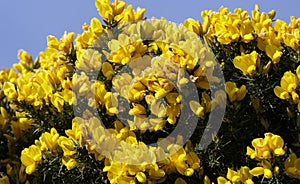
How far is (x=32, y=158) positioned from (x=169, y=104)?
31.9 inches

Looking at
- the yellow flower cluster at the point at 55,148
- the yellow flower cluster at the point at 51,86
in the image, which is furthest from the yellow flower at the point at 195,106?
the yellow flower cluster at the point at 51,86

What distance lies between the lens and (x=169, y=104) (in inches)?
113

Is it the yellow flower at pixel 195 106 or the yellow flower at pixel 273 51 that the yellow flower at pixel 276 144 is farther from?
the yellow flower at pixel 273 51

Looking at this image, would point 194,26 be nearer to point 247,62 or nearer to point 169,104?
point 247,62

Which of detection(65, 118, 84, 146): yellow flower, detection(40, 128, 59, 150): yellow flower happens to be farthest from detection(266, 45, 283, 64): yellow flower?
detection(40, 128, 59, 150): yellow flower

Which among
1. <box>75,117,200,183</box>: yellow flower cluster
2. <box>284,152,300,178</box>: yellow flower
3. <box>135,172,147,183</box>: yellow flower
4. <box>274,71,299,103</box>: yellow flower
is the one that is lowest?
<box>284,152,300,178</box>: yellow flower

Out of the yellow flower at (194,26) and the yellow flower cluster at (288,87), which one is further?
the yellow flower at (194,26)

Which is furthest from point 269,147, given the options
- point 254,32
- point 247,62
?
point 254,32

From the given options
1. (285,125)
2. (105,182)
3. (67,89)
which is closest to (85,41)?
(67,89)

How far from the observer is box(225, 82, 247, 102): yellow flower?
2.89 m

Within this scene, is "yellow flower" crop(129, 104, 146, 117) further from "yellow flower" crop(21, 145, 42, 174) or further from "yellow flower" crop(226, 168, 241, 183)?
"yellow flower" crop(21, 145, 42, 174)

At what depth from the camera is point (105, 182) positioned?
3027 mm

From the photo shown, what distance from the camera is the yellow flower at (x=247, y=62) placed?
→ 9.62 ft

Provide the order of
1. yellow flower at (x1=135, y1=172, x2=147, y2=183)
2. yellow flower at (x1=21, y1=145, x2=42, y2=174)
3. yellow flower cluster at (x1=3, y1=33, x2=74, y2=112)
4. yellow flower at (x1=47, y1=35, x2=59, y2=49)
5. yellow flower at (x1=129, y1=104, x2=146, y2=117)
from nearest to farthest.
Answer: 1. yellow flower at (x1=135, y1=172, x2=147, y2=183)
2. yellow flower at (x1=129, y1=104, x2=146, y2=117)
3. yellow flower at (x1=21, y1=145, x2=42, y2=174)
4. yellow flower cluster at (x1=3, y1=33, x2=74, y2=112)
5. yellow flower at (x1=47, y1=35, x2=59, y2=49)
